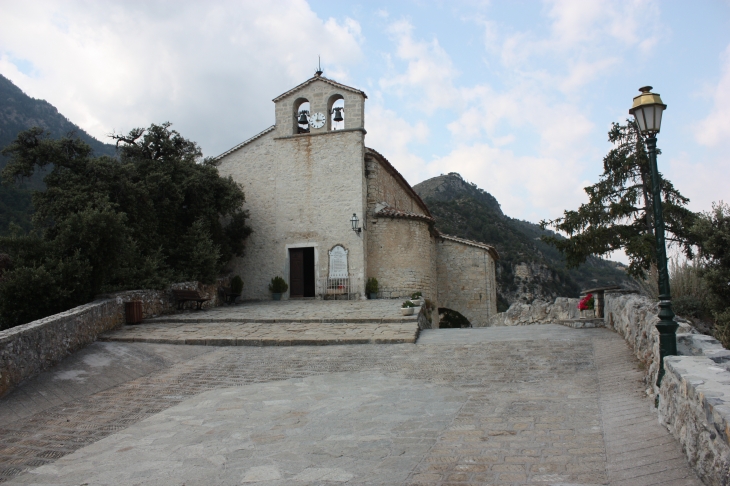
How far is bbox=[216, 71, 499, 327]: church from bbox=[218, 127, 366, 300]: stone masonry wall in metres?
0.04

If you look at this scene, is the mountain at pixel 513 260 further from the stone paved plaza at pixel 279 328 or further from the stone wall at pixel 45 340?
the stone wall at pixel 45 340

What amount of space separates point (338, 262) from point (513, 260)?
97.9 ft

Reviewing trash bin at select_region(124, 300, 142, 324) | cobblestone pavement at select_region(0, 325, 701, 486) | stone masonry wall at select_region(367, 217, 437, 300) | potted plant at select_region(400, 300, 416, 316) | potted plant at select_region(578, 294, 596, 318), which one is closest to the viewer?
cobblestone pavement at select_region(0, 325, 701, 486)

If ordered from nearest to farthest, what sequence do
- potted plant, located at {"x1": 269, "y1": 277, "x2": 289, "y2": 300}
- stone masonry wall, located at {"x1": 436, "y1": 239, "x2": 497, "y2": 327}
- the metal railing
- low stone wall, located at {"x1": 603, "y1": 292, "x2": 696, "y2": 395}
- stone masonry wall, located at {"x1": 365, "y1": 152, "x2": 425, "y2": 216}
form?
low stone wall, located at {"x1": 603, "y1": 292, "x2": 696, "y2": 395} → the metal railing → potted plant, located at {"x1": 269, "y1": 277, "x2": 289, "y2": 300} → stone masonry wall, located at {"x1": 365, "y1": 152, "x2": 425, "y2": 216} → stone masonry wall, located at {"x1": 436, "y1": 239, "x2": 497, "y2": 327}

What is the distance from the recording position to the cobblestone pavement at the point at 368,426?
163 inches

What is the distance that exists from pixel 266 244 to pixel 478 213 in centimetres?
3865

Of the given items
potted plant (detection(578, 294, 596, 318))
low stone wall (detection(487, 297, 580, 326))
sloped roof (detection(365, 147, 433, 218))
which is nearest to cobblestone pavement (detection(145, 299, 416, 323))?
potted plant (detection(578, 294, 596, 318))

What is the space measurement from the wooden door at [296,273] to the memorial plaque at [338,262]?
1436mm

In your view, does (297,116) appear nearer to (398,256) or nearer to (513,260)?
(398,256)

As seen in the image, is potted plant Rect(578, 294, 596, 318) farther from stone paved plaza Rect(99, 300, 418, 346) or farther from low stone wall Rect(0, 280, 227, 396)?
low stone wall Rect(0, 280, 227, 396)

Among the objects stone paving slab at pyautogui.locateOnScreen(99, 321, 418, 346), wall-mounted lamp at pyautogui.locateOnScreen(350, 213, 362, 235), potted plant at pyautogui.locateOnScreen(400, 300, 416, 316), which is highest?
wall-mounted lamp at pyautogui.locateOnScreen(350, 213, 362, 235)

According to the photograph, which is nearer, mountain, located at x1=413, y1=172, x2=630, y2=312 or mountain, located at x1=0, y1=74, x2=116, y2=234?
mountain, located at x1=413, y1=172, x2=630, y2=312

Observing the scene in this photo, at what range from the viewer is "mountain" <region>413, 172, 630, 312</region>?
4478 centimetres

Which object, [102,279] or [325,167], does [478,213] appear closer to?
[325,167]
